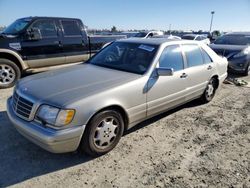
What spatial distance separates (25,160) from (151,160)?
67.4 inches

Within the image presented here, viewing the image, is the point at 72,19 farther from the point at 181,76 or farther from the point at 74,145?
the point at 74,145

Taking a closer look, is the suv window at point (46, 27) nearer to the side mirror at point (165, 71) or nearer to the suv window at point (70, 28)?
the suv window at point (70, 28)

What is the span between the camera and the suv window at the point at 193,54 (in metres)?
4.51

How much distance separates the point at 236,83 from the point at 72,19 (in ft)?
18.6

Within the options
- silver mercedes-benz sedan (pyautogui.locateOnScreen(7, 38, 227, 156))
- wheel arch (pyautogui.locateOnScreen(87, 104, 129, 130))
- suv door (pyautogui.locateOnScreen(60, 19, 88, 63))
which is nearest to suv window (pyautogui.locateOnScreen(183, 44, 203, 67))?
silver mercedes-benz sedan (pyautogui.locateOnScreen(7, 38, 227, 156))

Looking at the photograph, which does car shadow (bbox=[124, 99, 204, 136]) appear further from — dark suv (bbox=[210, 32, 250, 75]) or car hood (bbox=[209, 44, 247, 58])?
car hood (bbox=[209, 44, 247, 58])

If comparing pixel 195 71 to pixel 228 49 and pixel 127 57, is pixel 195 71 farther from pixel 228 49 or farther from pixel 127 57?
pixel 228 49

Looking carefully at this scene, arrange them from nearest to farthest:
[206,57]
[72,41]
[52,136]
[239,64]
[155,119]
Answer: [52,136], [155,119], [206,57], [72,41], [239,64]

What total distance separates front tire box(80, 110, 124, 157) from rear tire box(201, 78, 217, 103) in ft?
9.10

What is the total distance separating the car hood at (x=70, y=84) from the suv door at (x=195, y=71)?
4.66 ft

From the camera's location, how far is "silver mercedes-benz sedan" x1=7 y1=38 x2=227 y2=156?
2.79 metres

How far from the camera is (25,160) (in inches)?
123

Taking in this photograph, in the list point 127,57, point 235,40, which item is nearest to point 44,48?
point 127,57

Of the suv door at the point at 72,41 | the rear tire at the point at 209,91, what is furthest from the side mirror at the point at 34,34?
the rear tire at the point at 209,91
